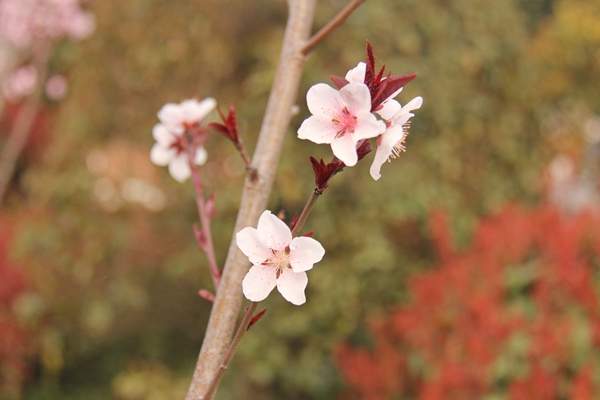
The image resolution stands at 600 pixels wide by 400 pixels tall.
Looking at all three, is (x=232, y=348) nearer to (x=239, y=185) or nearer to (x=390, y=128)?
(x=390, y=128)

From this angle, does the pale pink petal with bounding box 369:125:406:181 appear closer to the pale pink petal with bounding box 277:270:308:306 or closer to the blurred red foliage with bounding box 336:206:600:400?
the pale pink petal with bounding box 277:270:308:306

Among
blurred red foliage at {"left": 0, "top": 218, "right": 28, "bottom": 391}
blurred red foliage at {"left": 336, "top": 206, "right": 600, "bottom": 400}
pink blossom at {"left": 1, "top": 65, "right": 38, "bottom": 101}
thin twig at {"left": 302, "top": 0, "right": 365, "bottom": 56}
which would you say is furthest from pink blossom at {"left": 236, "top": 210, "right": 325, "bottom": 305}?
pink blossom at {"left": 1, "top": 65, "right": 38, "bottom": 101}

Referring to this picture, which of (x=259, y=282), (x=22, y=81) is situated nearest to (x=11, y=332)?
(x=22, y=81)

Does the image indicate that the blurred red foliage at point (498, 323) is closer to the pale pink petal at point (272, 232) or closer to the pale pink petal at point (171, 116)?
the pale pink petal at point (171, 116)

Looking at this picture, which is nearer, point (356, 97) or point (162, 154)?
point (356, 97)

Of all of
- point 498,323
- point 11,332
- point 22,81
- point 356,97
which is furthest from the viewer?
point 22,81

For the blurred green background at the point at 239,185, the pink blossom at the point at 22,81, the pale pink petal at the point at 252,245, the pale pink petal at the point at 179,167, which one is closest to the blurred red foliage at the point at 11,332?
the blurred green background at the point at 239,185
